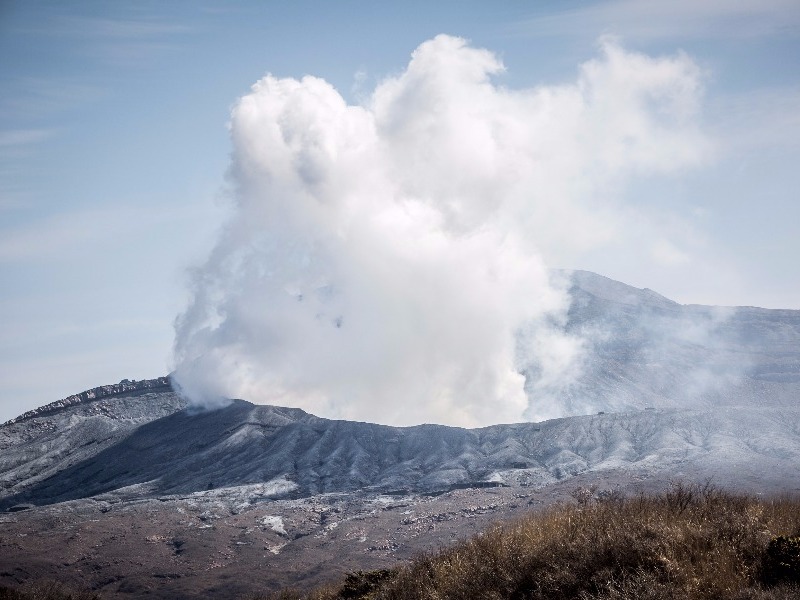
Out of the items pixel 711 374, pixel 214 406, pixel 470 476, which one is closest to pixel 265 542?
pixel 470 476

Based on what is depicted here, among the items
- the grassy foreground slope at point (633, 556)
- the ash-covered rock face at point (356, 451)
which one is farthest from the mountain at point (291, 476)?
the grassy foreground slope at point (633, 556)

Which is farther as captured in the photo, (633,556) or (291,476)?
(291,476)

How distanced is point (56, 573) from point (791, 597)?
8800cm

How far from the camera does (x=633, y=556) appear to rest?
52.1 ft

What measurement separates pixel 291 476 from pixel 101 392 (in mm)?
82247

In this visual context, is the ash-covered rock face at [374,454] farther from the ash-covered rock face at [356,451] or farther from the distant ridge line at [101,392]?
the distant ridge line at [101,392]

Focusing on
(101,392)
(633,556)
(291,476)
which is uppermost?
(101,392)

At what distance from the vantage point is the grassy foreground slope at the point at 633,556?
14.6 m

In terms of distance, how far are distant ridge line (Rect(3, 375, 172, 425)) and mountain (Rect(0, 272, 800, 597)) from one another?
3.50 feet

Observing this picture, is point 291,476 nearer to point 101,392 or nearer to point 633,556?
point 101,392

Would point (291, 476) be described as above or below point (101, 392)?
below

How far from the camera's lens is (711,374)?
198125 millimetres

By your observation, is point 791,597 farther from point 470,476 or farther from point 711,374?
point 711,374

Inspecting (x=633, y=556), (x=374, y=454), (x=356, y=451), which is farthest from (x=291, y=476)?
(x=633, y=556)
